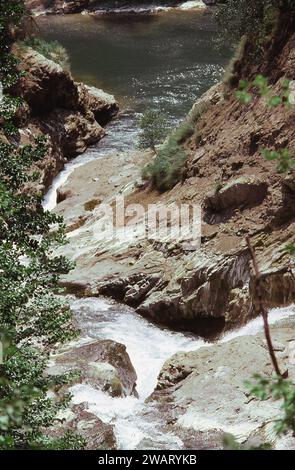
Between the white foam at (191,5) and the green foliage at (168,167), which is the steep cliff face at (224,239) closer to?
the green foliage at (168,167)

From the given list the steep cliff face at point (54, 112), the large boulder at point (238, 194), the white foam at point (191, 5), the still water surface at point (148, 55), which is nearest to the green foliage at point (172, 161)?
the large boulder at point (238, 194)

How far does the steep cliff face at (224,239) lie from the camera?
50.2ft

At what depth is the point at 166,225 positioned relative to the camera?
61.7ft

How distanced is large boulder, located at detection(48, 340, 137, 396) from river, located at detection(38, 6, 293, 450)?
0.26 m

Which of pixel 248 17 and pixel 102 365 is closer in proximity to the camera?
pixel 102 365

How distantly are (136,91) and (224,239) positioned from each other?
82.9 ft

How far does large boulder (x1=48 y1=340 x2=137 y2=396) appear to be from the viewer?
523 inches

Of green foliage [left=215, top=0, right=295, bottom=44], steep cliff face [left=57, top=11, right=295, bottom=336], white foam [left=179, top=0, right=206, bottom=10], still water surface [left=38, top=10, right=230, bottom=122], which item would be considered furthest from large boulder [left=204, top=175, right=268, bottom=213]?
white foam [left=179, top=0, right=206, bottom=10]

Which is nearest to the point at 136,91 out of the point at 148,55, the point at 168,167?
the point at 148,55

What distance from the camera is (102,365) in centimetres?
1380

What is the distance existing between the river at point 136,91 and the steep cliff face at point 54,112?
795mm

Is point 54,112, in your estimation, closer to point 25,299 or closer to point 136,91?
point 136,91

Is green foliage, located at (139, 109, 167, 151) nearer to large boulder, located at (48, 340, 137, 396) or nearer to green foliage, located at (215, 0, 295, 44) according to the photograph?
green foliage, located at (215, 0, 295, 44)
